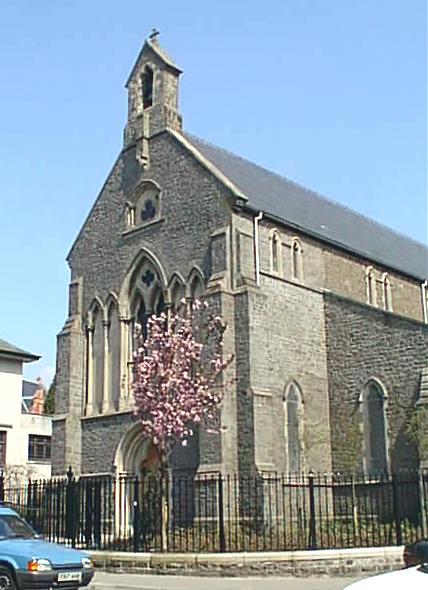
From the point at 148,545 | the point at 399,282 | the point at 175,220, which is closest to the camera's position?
the point at 148,545

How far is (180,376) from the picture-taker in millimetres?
24734

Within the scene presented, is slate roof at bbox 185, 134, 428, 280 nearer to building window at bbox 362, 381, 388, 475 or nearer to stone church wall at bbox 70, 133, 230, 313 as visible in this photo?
stone church wall at bbox 70, 133, 230, 313

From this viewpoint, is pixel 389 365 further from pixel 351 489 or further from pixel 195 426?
pixel 195 426

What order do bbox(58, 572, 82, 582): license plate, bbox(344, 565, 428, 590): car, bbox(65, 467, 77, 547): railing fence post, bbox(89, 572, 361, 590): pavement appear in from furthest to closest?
bbox(65, 467, 77, 547): railing fence post, bbox(89, 572, 361, 590): pavement, bbox(58, 572, 82, 582): license plate, bbox(344, 565, 428, 590): car

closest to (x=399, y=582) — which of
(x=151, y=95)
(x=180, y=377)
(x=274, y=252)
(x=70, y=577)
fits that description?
(x=70, y=577)

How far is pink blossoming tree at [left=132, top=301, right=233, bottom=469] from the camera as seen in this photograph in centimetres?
2436

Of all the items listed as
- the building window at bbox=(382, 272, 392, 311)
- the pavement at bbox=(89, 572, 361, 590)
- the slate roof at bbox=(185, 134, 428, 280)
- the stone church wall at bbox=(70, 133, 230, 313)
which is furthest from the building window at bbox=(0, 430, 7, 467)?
the pavement at bbox=(89, 572, 361, 590)

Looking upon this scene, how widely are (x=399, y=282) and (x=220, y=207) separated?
1142cm

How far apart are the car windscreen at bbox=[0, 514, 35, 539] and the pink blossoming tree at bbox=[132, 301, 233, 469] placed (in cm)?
842

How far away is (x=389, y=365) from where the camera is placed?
2833cm

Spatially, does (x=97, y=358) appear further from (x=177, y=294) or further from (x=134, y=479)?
(x=134, y=479)

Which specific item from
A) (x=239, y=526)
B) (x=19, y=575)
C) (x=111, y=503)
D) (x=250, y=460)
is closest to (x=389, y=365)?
(x=250, y=460)

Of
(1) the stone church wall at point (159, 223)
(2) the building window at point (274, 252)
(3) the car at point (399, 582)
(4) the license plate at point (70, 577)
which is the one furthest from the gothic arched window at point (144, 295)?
(3) the car at point (399, 582)

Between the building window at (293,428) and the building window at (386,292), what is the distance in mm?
7895
